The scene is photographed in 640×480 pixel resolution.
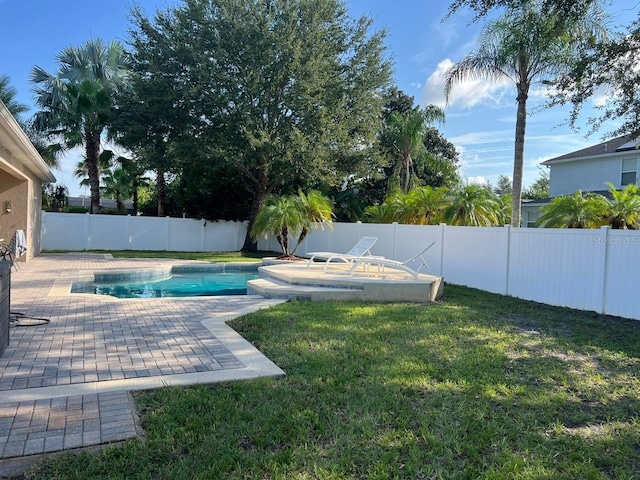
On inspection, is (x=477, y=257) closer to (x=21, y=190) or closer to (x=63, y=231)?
→ (x=21, y=190)

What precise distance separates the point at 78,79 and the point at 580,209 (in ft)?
70.9

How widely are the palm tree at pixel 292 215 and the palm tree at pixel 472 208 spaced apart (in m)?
4.78

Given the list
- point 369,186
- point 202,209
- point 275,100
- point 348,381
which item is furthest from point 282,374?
point 369,186

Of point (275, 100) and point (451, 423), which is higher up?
point (275, 100)

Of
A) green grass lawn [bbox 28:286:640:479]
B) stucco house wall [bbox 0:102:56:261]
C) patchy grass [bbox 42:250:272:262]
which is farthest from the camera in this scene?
patchy grass [bbox 42:250:272:262]

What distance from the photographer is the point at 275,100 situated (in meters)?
20.3

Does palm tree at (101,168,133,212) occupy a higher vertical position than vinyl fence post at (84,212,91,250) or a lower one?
higher

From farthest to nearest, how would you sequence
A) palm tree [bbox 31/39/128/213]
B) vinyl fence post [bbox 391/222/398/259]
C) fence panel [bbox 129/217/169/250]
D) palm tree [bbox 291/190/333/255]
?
fence panel [bbox 129/217/169/250] → palm tree [bbox 31/39/128/213] → palm tree [bbox 291/190/333/255] → vinyl fence post [bbox 391/222/398/259]

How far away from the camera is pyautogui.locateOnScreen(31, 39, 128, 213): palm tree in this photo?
67.5ft

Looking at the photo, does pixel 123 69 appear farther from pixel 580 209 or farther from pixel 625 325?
pixel 625 325

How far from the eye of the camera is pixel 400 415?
11.8 ft

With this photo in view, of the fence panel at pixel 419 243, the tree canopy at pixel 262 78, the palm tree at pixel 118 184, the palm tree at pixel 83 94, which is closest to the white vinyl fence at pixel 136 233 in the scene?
the palm tree at pixel 83 94

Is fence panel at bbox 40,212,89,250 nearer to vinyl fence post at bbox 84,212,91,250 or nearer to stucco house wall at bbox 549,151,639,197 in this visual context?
vinyl fence post at bbox 84,212,91,250

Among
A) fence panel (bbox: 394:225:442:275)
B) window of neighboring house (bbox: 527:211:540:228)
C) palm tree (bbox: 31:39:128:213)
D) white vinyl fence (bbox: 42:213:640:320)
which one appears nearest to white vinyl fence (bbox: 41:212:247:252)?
white vinyl fence (bbox: 42:213:640:320)
